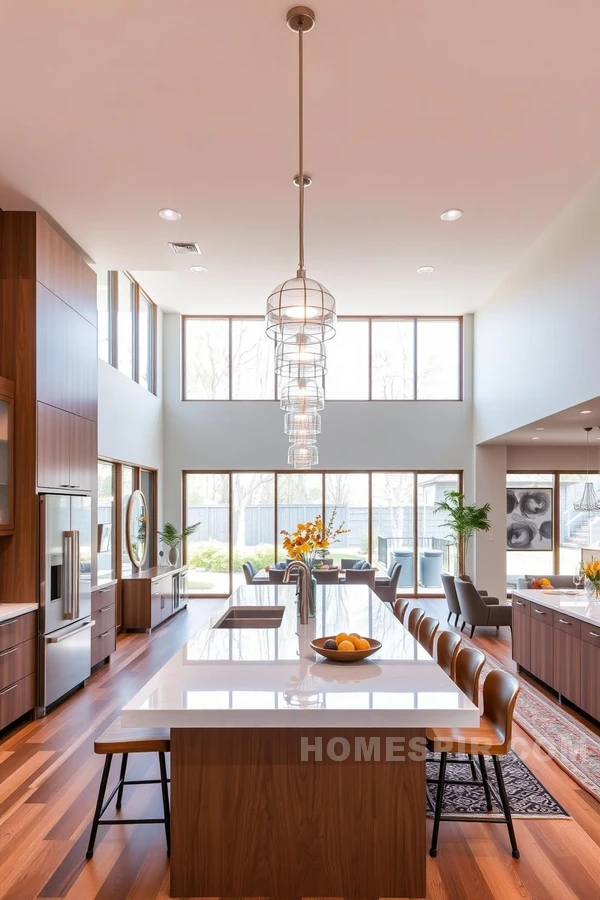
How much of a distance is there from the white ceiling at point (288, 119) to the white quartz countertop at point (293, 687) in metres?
3.13

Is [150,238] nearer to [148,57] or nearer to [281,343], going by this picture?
[148,57]

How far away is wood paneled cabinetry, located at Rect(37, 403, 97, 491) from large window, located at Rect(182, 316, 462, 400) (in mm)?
5055

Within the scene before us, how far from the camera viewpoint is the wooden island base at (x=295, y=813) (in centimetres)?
242

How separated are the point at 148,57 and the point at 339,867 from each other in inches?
157

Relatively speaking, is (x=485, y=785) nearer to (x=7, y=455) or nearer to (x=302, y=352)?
(x=302, y=352)

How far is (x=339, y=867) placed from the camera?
243cm

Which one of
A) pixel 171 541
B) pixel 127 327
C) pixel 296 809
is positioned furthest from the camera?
pixel 171 541

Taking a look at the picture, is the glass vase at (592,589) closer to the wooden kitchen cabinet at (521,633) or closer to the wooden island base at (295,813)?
the wooden kitchen cabinet at (521,633)

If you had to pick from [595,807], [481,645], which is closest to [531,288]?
[481,645]

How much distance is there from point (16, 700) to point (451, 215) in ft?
17.1

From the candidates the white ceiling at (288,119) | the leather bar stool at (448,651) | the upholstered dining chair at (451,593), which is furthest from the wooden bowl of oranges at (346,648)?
the upholstered dining chair at (451,593)

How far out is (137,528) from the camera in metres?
9.16

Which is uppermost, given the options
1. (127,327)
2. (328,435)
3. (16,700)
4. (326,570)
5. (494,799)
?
(127,327)

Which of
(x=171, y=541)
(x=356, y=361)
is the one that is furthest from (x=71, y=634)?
(x=356, y=361)
